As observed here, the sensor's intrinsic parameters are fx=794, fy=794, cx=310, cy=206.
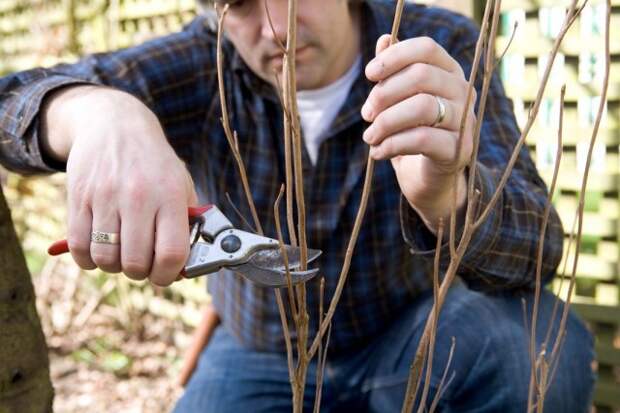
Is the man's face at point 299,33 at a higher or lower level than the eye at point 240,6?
lower

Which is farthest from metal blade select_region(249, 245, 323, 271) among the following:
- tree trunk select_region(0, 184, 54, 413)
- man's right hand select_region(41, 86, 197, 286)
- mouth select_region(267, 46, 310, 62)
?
mouth select_region(267, 46, 310, 62)

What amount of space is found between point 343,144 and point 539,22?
102 centimetres

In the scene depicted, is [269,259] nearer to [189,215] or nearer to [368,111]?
[189,215]

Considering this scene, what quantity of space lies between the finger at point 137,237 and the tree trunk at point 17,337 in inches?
10.4

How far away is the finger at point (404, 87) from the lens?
99 cm

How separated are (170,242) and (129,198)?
85 mm

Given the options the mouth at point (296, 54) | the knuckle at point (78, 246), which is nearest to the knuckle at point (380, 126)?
the knuckle at point (78, 246)

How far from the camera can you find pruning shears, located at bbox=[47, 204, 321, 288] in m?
1.08

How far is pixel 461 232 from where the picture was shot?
4.37 feet

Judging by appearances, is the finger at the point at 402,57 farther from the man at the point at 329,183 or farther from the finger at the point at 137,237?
the finger at the point at 137,237

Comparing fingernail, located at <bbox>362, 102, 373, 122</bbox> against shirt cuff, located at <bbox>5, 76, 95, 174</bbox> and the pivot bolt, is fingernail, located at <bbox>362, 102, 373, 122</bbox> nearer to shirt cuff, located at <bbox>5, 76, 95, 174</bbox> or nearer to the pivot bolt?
the pivot bolt

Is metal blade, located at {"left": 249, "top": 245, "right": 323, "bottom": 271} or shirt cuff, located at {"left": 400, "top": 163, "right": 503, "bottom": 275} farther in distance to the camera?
shirt cuff, located at {"left": 400, "top": 163, "right": 503, "bottom": 275}

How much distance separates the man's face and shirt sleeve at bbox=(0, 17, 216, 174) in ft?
0.78

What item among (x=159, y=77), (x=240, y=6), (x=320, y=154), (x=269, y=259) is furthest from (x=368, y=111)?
(x=159, y=77)
